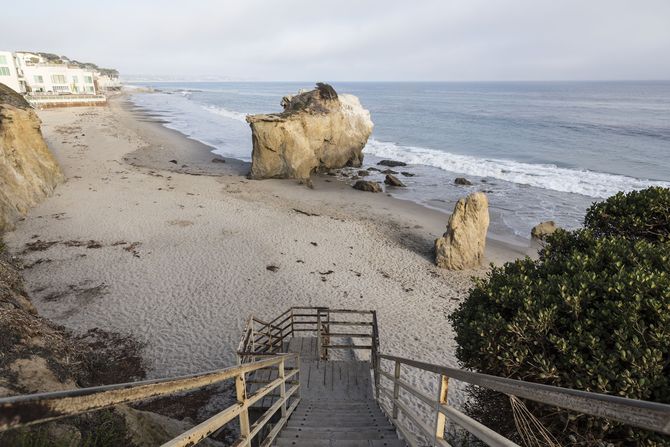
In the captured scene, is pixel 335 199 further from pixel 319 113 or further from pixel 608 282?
pixel 608 282

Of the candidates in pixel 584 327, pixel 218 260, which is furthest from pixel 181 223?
pixel 584 327

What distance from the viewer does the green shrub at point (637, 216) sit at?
6.49 m

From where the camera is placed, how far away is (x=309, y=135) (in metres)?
33.0

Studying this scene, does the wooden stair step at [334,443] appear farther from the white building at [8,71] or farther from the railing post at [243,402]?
the white building at [8,71]

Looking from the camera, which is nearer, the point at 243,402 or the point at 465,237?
the point at 243,402

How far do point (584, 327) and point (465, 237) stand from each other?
543 inches

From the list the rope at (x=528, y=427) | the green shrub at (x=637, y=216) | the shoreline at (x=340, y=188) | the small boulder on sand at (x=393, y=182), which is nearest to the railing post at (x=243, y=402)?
the rope at (x=528, y=427)

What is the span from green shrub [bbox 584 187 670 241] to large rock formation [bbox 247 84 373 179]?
87.9 feet

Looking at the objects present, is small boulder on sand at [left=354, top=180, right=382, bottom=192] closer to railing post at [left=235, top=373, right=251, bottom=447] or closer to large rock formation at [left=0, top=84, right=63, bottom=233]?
large rock formation at [left=0, top=84, right=63, bottom=233]

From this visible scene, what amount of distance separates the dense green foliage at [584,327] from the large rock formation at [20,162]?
73.7 ft

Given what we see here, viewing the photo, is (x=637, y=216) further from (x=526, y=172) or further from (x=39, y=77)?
(x=39, y=77)

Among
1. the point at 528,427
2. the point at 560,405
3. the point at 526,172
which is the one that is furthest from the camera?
the point at 526,172

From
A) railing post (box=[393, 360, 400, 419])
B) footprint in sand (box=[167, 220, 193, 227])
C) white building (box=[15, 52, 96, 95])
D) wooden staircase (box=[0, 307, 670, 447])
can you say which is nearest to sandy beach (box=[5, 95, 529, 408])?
footprint in sand (box=[167, 220, 193, 227])

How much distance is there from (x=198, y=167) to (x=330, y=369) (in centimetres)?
3057
